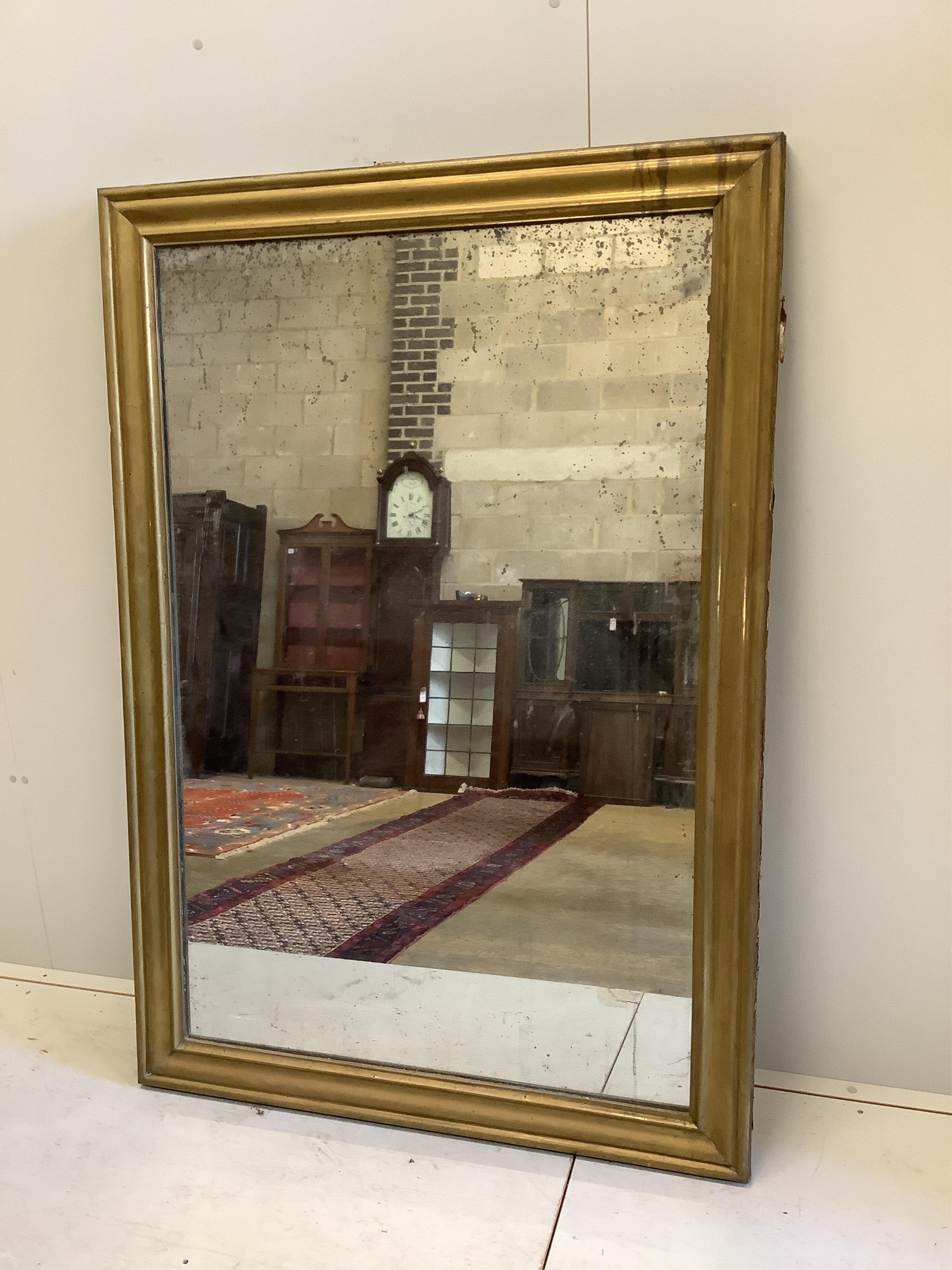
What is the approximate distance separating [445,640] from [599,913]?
513 millimetres

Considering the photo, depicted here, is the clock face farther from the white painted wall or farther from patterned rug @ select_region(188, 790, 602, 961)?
Result: the white painted wall

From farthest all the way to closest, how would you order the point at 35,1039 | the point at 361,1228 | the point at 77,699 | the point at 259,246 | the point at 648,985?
1. the point at 77,699
2. the point at 35,1039
3. the point at 259,246
4. the point at 648,985
5. the point at 361,1228

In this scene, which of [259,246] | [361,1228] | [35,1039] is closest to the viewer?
[361,1228]

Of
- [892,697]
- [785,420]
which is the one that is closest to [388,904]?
[892,697]

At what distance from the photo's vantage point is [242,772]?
1.81 m

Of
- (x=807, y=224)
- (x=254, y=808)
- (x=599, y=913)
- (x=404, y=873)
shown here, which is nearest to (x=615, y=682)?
(x=599, y=913)

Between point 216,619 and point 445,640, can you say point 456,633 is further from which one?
point 216,619

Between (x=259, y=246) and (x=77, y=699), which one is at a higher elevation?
(x=259, y=246)

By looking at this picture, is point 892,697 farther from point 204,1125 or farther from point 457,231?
point 204,1125

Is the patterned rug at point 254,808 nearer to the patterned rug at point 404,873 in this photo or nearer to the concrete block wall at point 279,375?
the patterned rug at point 404,873

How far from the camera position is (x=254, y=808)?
1793 millimetres

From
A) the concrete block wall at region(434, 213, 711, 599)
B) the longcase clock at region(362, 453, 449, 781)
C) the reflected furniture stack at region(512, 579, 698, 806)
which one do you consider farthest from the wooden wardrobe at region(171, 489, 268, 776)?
the reflected furniture stack at region(512, 579, 698, 806)

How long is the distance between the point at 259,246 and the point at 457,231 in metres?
0.37

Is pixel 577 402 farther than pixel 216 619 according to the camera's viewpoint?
No
